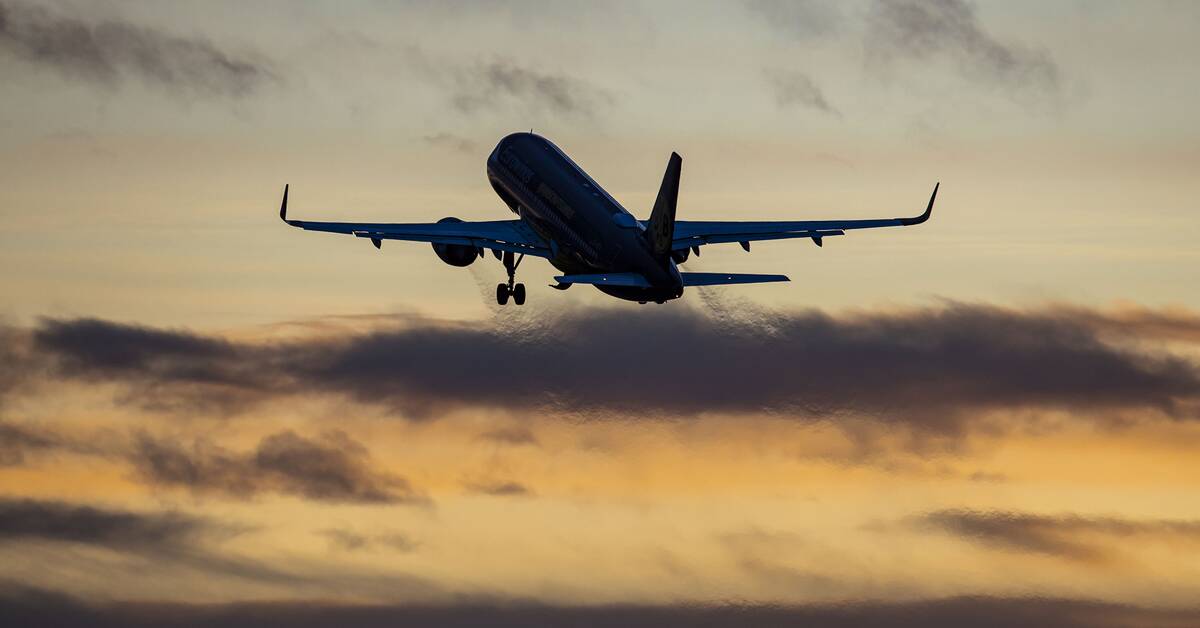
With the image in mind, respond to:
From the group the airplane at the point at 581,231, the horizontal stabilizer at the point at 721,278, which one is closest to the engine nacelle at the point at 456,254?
the airplane at the point at 581,231

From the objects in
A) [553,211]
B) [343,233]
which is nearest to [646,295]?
[553,211]

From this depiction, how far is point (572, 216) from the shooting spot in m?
99.8

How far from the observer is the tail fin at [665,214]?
91750 mm

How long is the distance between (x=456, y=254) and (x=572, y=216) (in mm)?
8937

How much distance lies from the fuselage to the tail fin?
492mm

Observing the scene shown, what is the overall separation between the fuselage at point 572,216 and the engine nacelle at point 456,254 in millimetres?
3683

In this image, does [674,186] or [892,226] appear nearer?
[674,186]

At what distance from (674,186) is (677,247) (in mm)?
5942

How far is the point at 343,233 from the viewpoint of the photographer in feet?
332

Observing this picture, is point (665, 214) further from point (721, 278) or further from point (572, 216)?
point (572, 216)

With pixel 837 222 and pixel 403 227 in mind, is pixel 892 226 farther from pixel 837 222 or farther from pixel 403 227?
pixel 403 227

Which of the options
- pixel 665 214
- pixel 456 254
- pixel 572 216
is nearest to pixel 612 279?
pixel 665 214

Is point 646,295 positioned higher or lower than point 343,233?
lower

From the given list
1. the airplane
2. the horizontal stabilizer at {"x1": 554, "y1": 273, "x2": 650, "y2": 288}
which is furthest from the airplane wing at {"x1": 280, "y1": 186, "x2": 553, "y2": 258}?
the horizontal stabilizer at {"x1": 554, "y1": 273, "x2": 650, "y2": 288}
